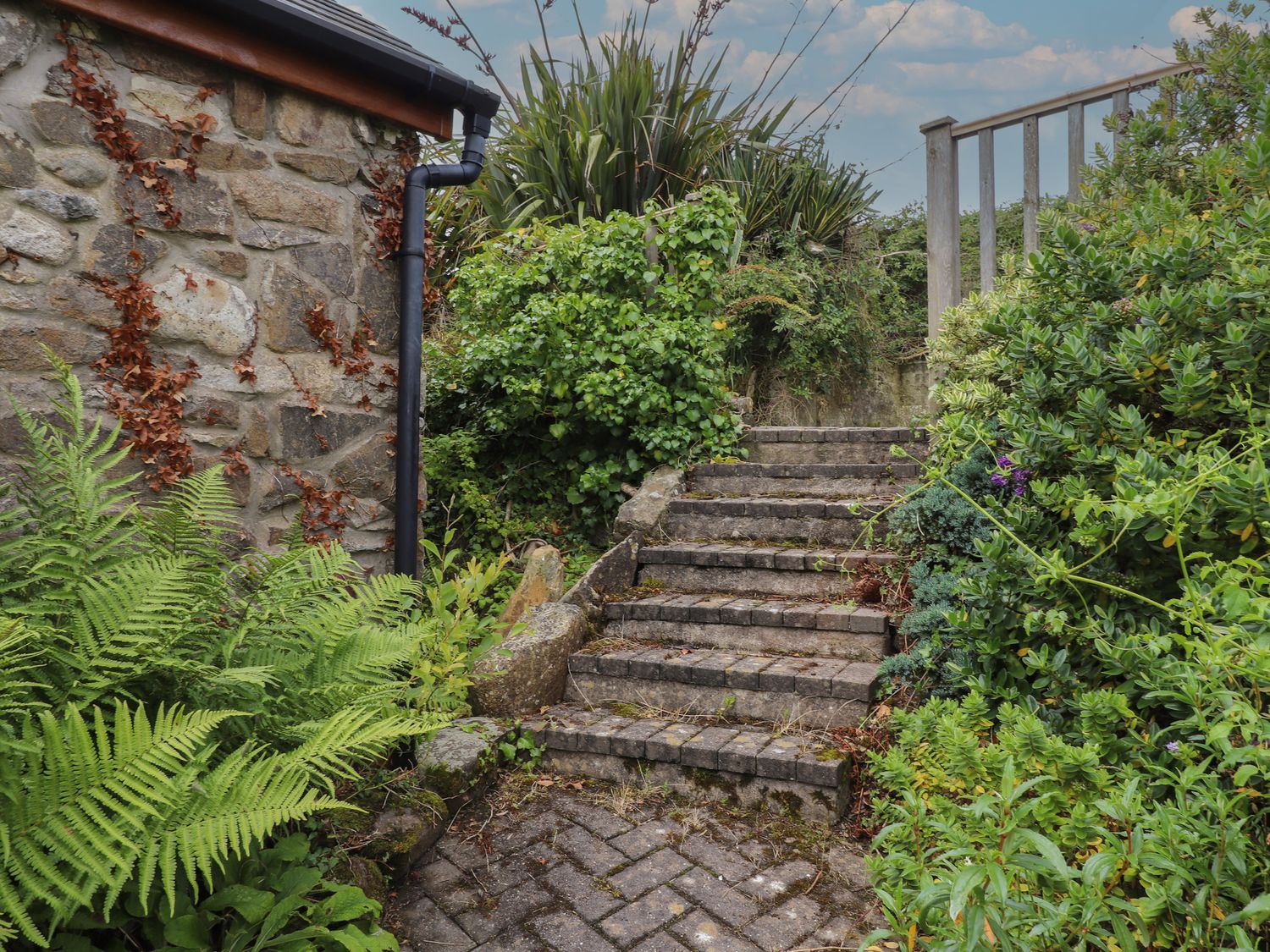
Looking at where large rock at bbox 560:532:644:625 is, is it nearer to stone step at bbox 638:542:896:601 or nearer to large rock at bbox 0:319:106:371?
stone step at bbox 638:542:896:601

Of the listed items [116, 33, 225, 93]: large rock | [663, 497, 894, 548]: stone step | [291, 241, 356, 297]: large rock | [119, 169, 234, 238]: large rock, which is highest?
[116, 33, 225, 93]: large rock

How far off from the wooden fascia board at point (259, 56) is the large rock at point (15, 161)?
39cm

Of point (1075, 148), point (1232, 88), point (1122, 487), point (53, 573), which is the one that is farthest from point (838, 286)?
point (53, 573)

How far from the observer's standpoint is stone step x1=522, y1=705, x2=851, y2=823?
108 inches

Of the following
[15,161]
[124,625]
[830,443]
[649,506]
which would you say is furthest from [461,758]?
[830,443]

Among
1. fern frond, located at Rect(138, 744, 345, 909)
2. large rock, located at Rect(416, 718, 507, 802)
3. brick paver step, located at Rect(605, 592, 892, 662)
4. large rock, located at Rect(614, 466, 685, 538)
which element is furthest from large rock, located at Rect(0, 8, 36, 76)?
large rock, located at Rect(614, 466, 685, 538)

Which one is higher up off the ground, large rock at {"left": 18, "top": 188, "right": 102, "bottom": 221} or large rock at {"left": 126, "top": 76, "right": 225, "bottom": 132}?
large rock at {"left": 126, "top": 76, "right": 225, "bottom": 132}

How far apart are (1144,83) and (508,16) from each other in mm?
5245

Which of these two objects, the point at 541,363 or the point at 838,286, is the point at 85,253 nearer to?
the point at 541,363

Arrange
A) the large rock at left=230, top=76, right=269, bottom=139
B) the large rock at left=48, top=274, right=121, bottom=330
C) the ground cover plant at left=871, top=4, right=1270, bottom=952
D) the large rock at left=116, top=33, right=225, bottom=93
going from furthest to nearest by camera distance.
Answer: the large rock at left=230, top=76, right=269, bottom=139
the large rock at left=116, top=33, right=225, bottom=93
the large rock at left=48, top=274, right=121, bottom=330
the ground cover plant at left=871, top=4, right=1270, bottom=952

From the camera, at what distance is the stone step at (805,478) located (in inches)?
177

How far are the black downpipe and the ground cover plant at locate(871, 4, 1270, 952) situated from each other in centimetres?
186

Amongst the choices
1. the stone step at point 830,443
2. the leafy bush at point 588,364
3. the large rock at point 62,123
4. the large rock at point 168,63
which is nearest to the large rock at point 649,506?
the leafy bush at point 588,364

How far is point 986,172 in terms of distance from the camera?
5.50 meters
